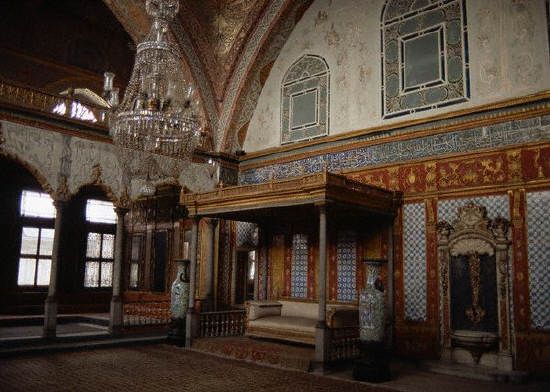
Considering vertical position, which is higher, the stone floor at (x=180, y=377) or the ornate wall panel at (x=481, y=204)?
the ornate wall panel at (x=481, y=204)

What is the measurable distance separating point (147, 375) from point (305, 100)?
5.91m

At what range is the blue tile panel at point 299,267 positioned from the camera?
9.35 m

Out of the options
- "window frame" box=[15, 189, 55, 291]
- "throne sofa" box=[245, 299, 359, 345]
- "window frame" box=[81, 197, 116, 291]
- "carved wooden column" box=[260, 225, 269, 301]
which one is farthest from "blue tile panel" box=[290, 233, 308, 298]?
"window frame" box=[15, 189, 55, 291]

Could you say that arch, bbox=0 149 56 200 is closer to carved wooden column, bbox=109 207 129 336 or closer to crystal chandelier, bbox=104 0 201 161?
carved wooden column, bbox=109 207 129 336

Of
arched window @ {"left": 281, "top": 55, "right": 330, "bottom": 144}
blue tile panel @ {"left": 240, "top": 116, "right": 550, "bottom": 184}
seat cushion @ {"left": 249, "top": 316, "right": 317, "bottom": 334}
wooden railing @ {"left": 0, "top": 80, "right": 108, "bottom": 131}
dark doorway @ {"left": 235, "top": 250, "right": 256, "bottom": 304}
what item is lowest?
seat cushion @ {"left": 249, "top": 316, "right": 317, "bottom": 334}

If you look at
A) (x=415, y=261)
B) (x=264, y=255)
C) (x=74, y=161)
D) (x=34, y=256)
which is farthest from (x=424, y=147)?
(x=34, y=256)

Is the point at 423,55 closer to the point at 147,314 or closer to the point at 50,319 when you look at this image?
the point at 50,319

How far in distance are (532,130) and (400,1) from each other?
10.8 feet

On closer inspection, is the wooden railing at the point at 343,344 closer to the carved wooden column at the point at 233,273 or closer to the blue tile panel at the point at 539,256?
the blue tile panel at the point at 539,256

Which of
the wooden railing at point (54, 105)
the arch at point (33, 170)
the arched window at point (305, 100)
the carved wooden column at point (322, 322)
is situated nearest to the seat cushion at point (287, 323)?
the carved wooden column at point (322, 322)

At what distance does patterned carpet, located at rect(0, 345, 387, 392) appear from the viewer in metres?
5.65

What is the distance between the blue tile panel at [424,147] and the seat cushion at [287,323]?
2.38 m

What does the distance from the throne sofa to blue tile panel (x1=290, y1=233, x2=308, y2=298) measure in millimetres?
293

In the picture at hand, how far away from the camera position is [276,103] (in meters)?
10.5
